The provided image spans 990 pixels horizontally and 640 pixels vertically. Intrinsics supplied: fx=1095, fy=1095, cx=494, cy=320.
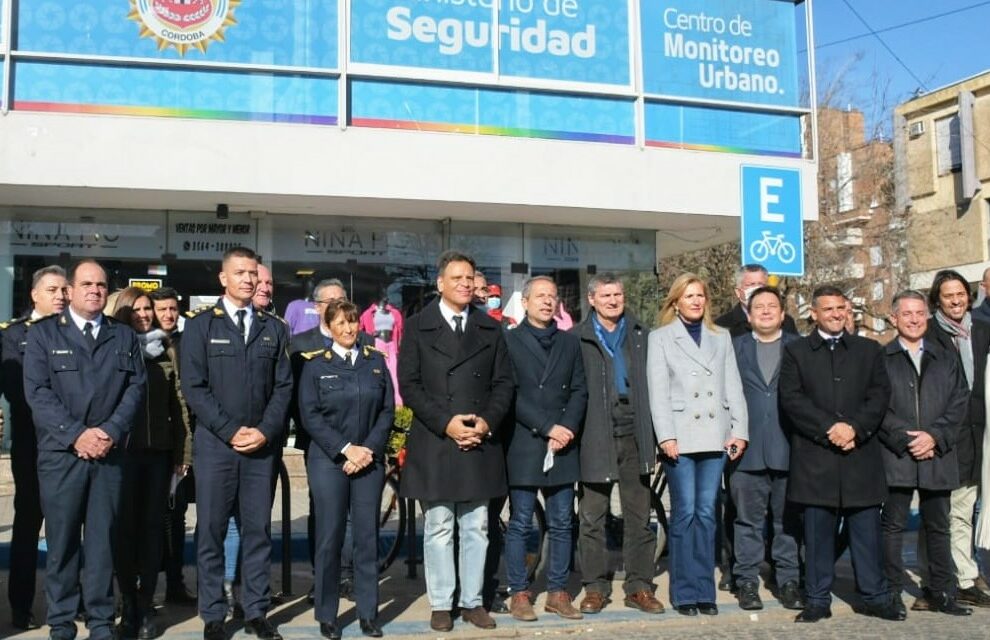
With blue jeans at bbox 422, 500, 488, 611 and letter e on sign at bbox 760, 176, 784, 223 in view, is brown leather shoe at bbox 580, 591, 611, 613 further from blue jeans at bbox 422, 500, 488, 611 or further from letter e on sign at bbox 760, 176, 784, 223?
letter e on sign at bbox 760, 176, 784, 223

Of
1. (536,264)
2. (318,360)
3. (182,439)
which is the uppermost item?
(536,264)

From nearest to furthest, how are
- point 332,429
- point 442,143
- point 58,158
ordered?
point 332,429, point 58,158, point 442,143

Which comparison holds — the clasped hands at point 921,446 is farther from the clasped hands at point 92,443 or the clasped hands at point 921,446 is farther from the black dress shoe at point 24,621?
the black dress shoe at point 24,621

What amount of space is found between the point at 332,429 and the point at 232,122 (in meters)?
7.49

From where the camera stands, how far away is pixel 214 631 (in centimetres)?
621

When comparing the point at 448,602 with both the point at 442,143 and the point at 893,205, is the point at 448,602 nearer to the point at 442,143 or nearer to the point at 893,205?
the point at 442,143

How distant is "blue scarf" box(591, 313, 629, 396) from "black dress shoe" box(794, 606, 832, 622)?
1794mm

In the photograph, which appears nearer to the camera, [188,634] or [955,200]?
[188,634]

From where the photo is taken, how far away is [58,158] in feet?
40.6

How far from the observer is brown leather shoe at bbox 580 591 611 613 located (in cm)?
704

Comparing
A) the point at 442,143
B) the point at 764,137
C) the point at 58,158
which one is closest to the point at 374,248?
the point at 442,143

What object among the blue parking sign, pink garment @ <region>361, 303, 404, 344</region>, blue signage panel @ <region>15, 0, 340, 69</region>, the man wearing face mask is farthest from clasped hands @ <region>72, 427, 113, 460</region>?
blue signage panel @ <region>15, 0, 340, 69</region>

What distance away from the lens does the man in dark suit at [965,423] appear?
749 cm

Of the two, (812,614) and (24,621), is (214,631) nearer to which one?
(24,621)
